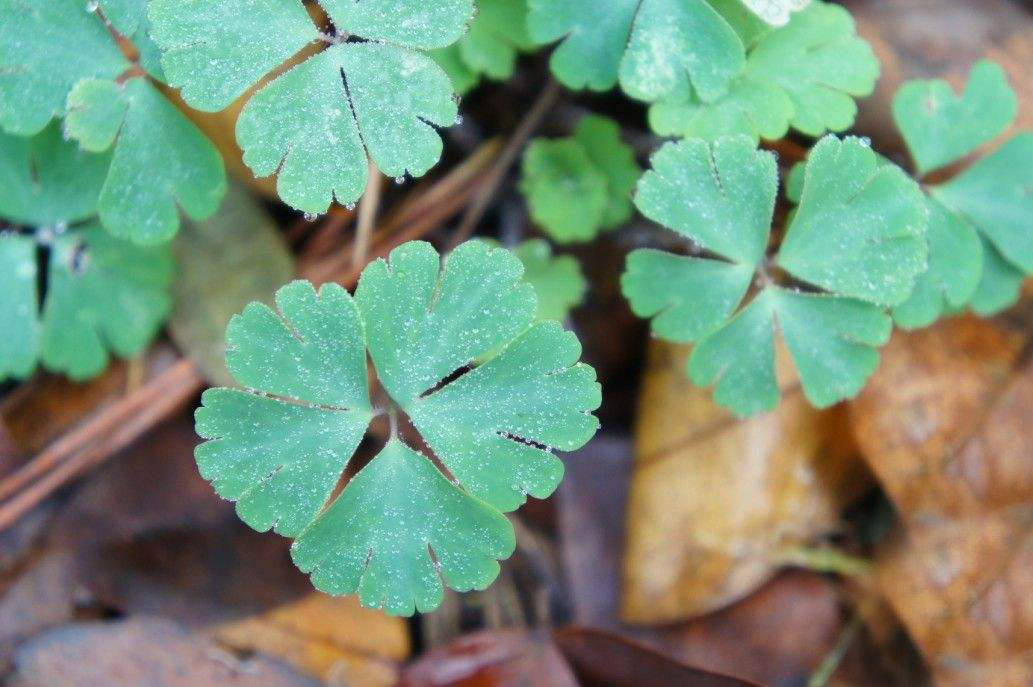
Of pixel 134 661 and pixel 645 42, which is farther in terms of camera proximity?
pixel 134 661

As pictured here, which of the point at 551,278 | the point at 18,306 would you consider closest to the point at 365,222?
the point at 551,278

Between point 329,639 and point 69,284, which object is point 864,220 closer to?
point 329,639

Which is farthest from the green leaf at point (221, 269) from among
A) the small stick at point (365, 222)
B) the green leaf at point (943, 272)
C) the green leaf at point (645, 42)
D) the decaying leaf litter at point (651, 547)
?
the green leaf at point (943, 272)

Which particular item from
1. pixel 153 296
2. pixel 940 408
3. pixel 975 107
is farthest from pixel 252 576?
pixel 975 107

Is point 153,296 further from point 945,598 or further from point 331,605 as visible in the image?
point 945,598

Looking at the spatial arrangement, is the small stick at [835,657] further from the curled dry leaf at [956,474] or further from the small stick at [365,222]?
the small stick at [365,222]

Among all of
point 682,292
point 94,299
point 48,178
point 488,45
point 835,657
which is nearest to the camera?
point 682,292
